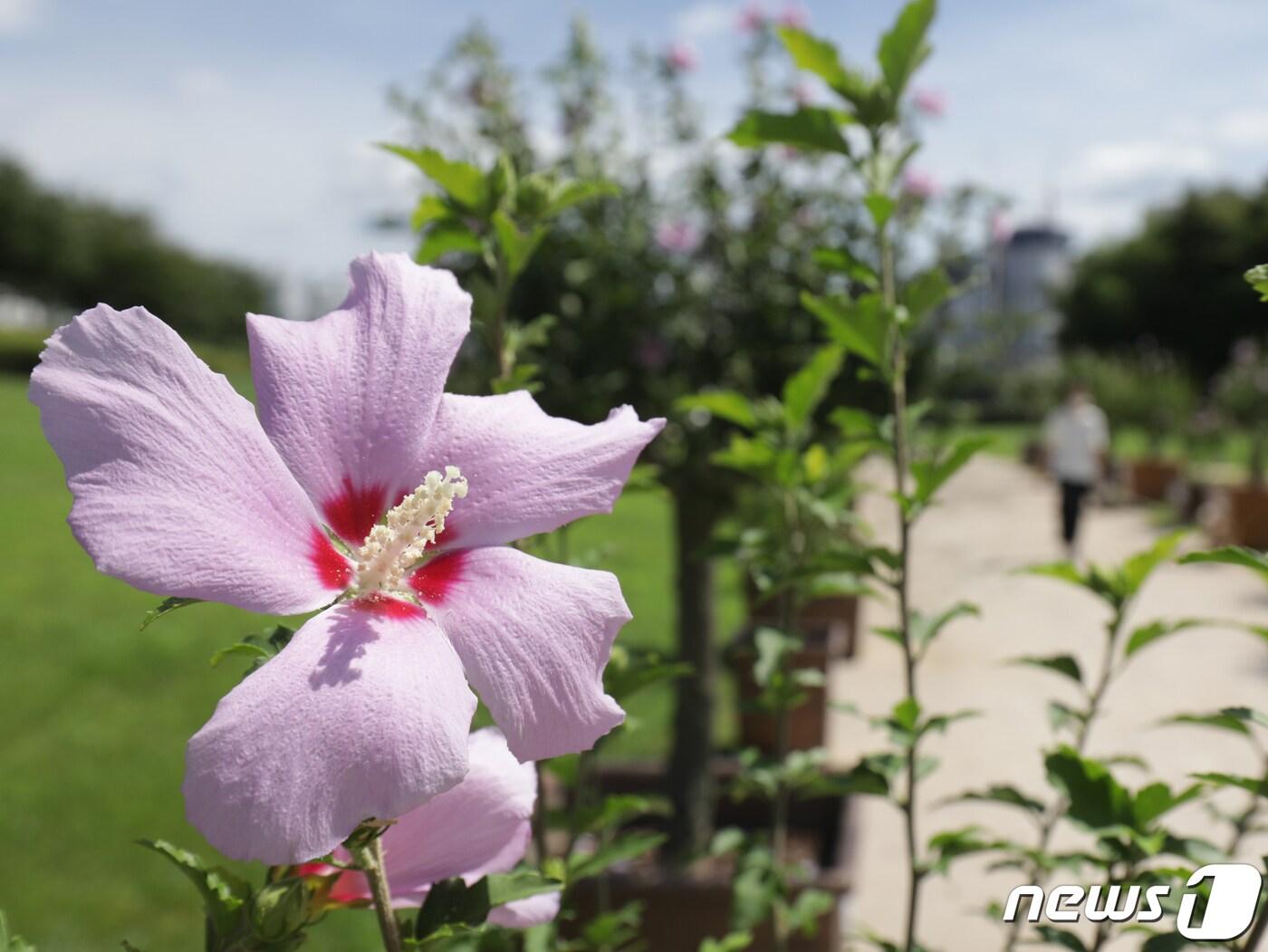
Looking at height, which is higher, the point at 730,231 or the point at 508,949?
the point at 730,231

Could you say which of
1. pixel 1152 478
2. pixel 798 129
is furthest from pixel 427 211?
pixel 1152 478

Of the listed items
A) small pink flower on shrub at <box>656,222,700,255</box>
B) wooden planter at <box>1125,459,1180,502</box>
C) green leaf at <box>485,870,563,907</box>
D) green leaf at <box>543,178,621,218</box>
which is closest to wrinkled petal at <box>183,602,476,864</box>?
green leaf at <box>485,870,563,907</box>

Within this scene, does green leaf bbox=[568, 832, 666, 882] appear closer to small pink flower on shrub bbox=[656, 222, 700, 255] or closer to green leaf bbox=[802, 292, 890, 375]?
green leaf bbox=[802, 292, 890, 375]

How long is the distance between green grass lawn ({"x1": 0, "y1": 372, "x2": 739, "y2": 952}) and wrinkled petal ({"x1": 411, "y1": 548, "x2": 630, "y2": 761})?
2.15 feet

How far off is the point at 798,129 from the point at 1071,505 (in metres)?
9.50

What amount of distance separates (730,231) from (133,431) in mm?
3086

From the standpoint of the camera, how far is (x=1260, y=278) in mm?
791

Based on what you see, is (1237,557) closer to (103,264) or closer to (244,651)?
(244,651)

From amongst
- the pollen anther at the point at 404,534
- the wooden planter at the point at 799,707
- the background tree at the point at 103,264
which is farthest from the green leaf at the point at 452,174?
the background tree at the point at 103,264

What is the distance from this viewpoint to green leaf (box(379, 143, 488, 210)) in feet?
3.51

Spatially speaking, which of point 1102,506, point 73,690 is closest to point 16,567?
point 73,690

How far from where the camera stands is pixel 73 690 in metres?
6.51

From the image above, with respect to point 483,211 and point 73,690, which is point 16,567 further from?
point 483,211

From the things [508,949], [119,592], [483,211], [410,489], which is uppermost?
[483,211]
